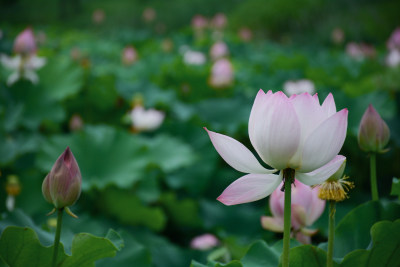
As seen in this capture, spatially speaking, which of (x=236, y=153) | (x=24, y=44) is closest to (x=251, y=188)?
(x=236, y=153)

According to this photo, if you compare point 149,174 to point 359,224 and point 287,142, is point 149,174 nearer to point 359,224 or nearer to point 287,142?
point 359,224

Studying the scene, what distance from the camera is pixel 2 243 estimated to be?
62 cm

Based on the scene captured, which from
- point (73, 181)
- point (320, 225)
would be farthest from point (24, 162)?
point (73, 181)

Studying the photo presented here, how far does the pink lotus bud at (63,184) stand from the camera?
23.2 inches

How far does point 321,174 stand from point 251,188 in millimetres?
89

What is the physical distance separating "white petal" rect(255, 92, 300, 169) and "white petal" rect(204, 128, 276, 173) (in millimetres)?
18

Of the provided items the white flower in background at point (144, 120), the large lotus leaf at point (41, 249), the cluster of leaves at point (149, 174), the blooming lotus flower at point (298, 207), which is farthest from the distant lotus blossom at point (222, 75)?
the large lotus leaf at point (41, 249)

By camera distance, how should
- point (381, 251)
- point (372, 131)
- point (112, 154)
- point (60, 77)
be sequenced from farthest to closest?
point (60, 77), point (112, 154), point (372, 131), point (381, 251)

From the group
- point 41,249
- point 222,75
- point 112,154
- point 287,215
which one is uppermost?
point 222,75

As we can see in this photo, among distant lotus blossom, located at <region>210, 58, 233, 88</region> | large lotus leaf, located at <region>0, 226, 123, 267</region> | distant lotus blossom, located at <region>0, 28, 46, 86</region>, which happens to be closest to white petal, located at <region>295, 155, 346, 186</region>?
large lotus leaf, located at <region>0, 226, 123, 267</region>

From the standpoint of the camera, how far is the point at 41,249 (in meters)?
0.63

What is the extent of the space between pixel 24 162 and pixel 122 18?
9529 millimetres

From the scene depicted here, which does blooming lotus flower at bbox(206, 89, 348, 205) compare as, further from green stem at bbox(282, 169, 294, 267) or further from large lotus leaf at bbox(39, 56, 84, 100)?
large lotus leaf at bbox(39, 56, 84, 100)

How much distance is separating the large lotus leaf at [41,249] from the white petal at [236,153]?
0.21 meters
